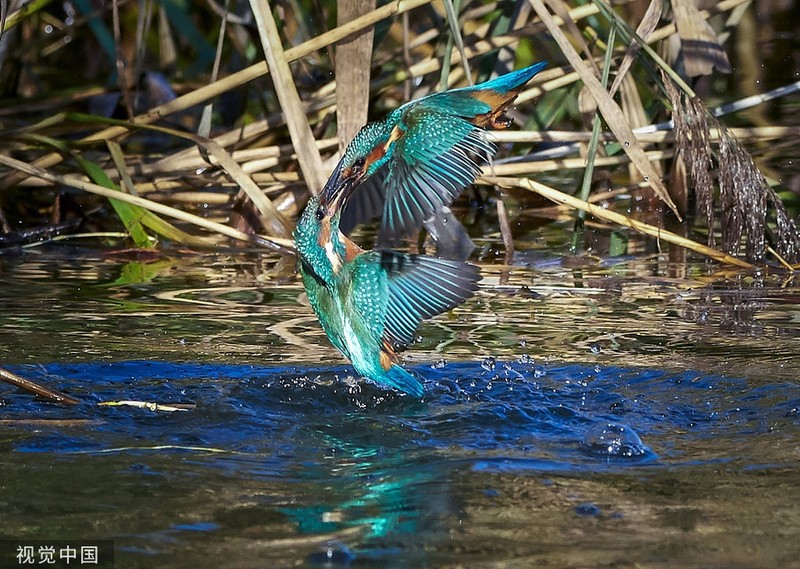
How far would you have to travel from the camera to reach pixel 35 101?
5.73 meters

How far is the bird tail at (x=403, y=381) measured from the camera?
2668mm

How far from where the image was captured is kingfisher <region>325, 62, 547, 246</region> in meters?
2.68

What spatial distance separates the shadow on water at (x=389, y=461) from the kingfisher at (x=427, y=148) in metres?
0.45

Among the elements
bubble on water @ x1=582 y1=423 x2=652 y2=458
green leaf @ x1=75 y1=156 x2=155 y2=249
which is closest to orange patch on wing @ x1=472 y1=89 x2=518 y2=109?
bubble on water @ x1=582 y1=423 x2=652 y2=458

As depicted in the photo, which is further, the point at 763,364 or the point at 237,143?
the point at 237,143

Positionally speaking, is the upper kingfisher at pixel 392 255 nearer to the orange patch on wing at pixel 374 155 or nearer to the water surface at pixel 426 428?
the orange patch on wing at pixel 374 155

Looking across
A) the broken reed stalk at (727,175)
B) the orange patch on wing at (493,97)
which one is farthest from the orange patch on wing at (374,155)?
the broken reed stalk at (727,175)

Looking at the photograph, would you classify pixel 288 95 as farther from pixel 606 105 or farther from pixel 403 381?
pixel 403 381

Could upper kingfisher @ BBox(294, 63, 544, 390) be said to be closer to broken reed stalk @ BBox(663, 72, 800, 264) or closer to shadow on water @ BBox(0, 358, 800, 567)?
shadow on water @ BBox(0, 358, 800, 567)

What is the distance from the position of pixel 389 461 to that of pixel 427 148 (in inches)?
29.9

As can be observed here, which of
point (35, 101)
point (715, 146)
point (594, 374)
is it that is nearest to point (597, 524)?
point (594, 374)

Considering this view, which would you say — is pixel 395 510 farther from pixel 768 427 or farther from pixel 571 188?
pixel 571 188

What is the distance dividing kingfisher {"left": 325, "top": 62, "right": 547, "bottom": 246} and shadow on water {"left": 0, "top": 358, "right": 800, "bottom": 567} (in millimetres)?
451

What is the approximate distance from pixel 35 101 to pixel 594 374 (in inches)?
144
